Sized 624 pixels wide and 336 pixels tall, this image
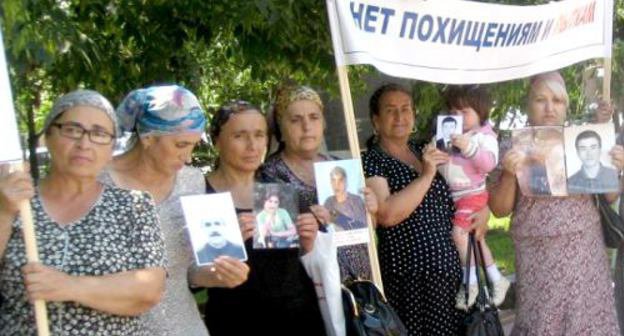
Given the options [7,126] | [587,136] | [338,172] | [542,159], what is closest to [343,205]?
[338,172]

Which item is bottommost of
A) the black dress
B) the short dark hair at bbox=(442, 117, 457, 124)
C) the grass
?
the grass

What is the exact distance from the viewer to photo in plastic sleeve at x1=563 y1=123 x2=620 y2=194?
4223 millimetres

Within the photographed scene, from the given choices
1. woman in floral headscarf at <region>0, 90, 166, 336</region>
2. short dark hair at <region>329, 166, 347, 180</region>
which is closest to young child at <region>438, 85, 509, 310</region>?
short dark hair at <region>329, 166, 347, 180</region>

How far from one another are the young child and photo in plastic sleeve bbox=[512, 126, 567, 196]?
0.16m

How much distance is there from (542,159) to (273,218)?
5.06 feet

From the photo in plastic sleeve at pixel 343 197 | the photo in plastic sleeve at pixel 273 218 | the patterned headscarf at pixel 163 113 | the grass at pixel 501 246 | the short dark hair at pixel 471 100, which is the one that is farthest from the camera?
the grass at pixel 501 246

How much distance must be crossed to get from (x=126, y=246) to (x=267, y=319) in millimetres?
834

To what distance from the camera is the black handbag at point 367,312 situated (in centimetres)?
357

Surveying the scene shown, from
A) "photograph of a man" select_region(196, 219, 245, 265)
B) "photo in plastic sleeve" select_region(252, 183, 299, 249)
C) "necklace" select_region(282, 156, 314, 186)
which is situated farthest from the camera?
"necklace" select_region(282, 156, 314, 186)

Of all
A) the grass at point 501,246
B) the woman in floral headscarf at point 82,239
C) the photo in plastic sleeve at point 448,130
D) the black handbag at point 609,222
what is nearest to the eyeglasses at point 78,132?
the woman in floral headscarf at point 82,239

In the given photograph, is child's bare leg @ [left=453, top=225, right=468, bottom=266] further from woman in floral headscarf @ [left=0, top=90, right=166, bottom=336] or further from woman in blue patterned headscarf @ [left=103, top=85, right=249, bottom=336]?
woman in floral headscarf @ [left=0, top=90, right=166, bottom=336]

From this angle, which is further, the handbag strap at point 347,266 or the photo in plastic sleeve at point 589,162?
the photo in plastic sleeve at point 589,162

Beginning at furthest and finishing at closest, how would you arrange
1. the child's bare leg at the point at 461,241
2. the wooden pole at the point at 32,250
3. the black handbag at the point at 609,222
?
the black handbag at the point at 609,222, the child's bare leg at the point at 461,241, the wooden pole at the point at 32,250

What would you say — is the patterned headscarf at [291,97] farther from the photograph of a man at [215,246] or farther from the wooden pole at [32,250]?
the wooden pole at [32,250]
